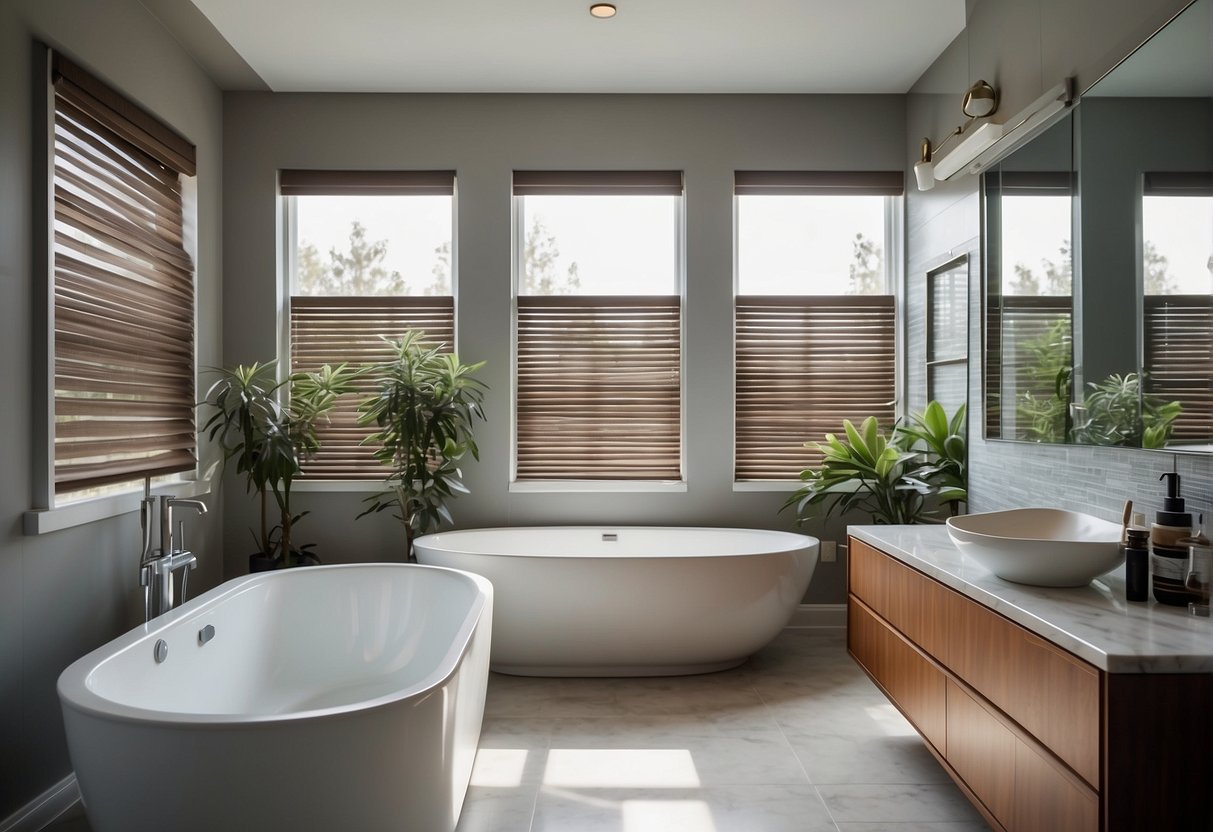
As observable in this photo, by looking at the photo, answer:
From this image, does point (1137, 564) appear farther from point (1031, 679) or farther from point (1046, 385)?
point (1046, 385)

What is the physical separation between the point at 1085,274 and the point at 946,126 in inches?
56.9

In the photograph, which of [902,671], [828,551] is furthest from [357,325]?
[902,671]

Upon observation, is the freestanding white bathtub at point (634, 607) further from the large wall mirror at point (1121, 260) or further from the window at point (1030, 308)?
the large wall mirror at point (1121, 260)

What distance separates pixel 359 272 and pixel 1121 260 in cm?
322

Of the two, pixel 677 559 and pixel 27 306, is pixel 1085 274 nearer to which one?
pixel 677 559

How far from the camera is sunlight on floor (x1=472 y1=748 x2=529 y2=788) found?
7.81ft

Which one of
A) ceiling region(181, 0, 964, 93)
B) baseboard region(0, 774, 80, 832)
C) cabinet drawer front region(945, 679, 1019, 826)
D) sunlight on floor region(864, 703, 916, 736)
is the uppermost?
ceiling region(181, 0, 964, 93)

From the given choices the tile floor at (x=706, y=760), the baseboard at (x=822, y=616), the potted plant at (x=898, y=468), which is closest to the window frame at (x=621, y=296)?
the potted plant at (x=898, y=468)

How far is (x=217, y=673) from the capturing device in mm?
2428

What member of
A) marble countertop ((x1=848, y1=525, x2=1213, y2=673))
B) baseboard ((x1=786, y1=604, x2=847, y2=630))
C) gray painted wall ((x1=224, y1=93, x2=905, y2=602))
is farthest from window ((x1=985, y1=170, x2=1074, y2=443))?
baseboard ((x1=786, y1=604, x2=847, y2=630))

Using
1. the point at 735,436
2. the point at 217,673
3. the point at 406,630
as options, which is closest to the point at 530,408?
the point at 735,436

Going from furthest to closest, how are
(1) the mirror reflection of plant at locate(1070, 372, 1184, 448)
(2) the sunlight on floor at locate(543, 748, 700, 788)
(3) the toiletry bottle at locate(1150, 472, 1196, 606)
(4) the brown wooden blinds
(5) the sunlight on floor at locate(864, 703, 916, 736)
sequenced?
(5) the sunlight on floor at locate(864, 703, 916, 736)
(4) the brown wooden blinds
(2) the sunlight on floor at locate(543, 748, 700, 788)
(1) the mirror reflection of plant at locate(1070, 372, 1184, 448)
(3) the toiletry bottle at locate(1150, 472, 1196, 606)

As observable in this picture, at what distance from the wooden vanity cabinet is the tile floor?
0.29 m

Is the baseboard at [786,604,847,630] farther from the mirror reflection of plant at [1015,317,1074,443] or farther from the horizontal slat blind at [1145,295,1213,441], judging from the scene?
the horizontal slat blind at [1145,295,1213,441]
